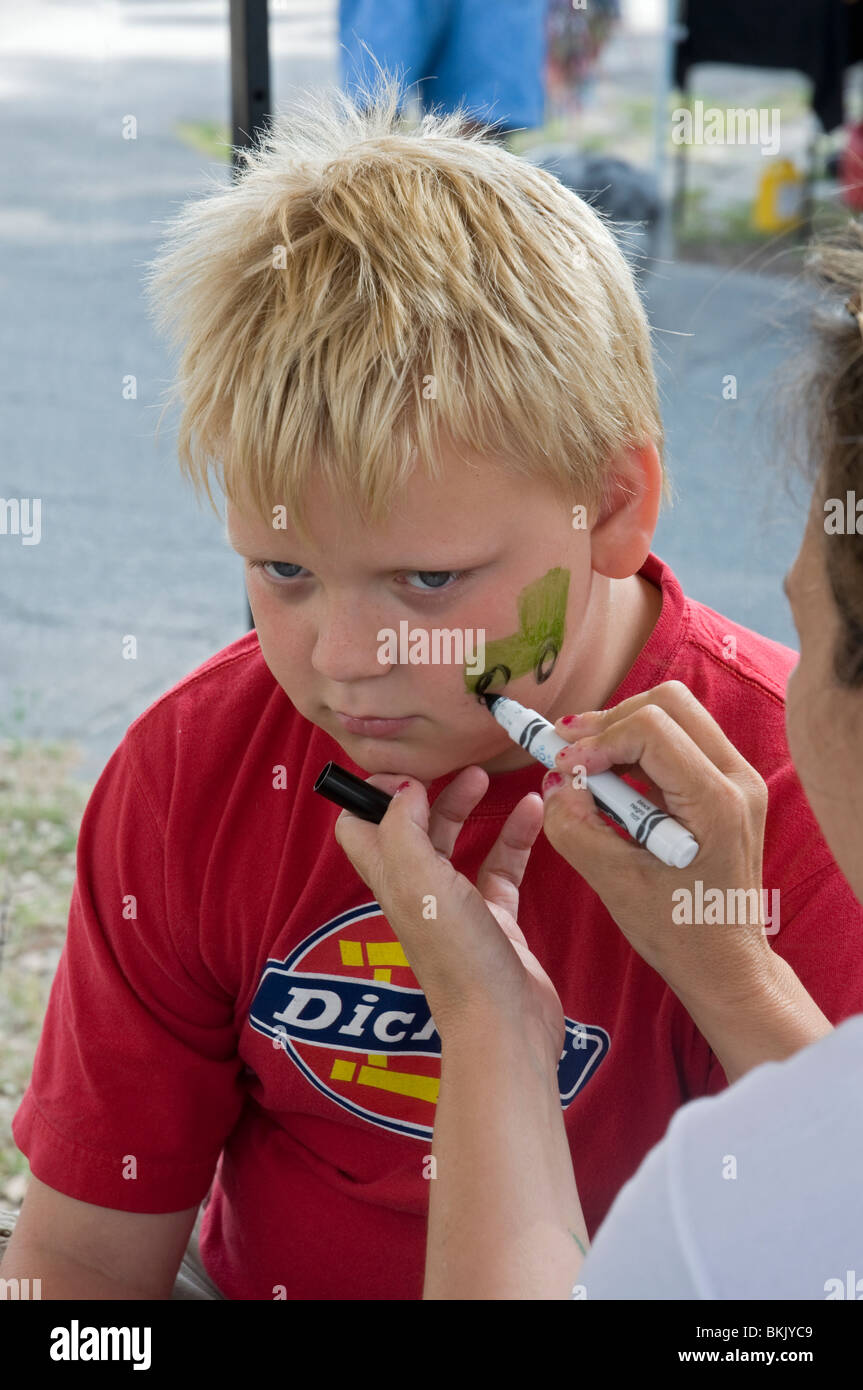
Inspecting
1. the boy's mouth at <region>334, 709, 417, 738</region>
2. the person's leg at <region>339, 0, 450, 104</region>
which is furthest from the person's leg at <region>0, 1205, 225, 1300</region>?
the person's leg at <region>339, 0, 450, 104</region>

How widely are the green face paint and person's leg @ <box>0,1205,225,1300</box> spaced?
72 centimetres

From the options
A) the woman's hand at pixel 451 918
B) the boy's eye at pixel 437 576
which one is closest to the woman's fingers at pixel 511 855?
the woman's hand at pixel 451 918

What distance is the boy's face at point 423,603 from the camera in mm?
1189

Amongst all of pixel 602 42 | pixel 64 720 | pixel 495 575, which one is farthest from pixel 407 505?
pixel 602 42

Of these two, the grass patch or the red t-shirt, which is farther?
the grass patch

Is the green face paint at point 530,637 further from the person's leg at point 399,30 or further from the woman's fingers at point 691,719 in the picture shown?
the person's leg at point 399,30

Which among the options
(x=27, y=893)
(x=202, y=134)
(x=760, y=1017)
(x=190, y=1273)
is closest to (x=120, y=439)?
(x=27, y=893)

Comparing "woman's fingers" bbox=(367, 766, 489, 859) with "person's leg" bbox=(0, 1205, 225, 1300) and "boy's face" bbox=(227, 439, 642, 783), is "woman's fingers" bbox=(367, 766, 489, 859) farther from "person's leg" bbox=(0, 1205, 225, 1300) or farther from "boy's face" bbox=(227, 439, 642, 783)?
"person's leg" bbox=(0, 1205, 225, 1300)

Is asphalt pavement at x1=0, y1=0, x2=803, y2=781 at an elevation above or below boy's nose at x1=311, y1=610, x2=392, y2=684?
above

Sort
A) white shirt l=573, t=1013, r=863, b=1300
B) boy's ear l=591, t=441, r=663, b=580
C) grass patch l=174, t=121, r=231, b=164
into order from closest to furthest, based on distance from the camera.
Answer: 1. white shirt l=573, t=1013, r=863, b=1300
2. boy's ear l=591, t=441, r=663, b=580
3. grass patch l=174, t=121, r=231, b=164

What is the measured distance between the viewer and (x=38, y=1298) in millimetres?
1367

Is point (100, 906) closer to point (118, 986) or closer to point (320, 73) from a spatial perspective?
point (118, 986)

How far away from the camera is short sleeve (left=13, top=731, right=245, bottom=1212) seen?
1415 mm

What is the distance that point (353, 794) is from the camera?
1280 millimetres
